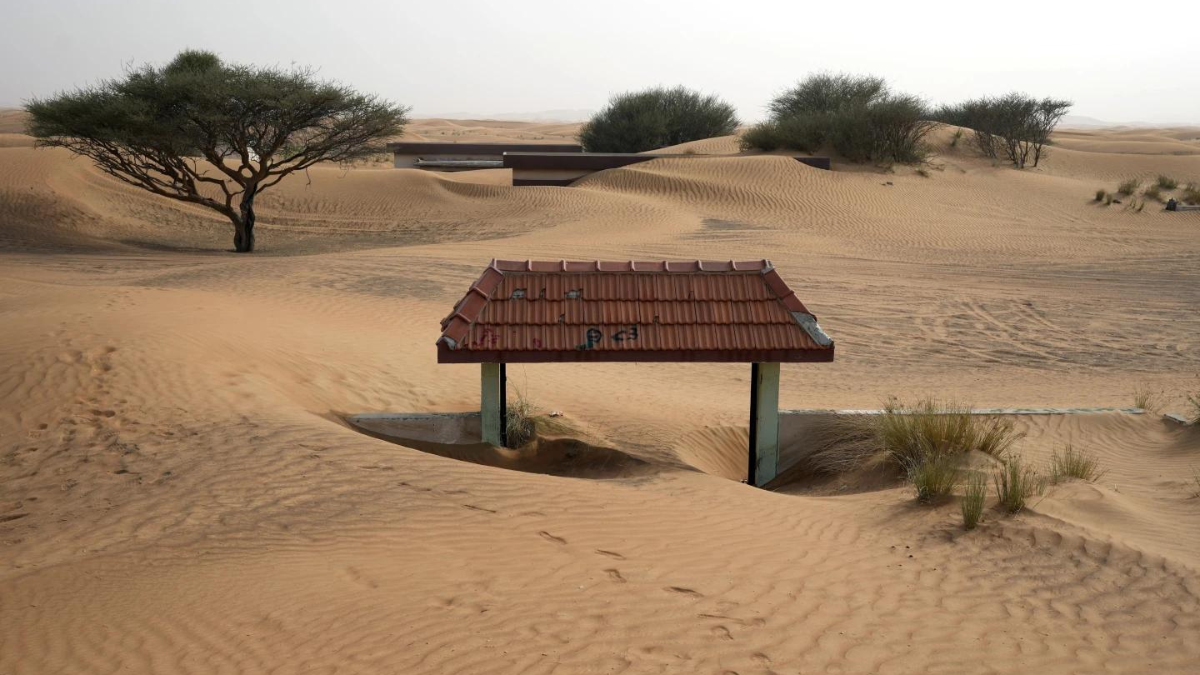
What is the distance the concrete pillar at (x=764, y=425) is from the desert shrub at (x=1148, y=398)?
3.90 meters

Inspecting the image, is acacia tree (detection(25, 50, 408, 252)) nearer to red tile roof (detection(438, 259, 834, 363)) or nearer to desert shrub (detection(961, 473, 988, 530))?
red tile roof (detection(438, 259, 834, 363))

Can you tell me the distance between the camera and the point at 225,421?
824 centimetres

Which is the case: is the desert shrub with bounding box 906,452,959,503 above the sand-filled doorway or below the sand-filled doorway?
above

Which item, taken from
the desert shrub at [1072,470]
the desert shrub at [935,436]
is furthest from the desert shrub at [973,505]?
the desert shrub at [935,436]

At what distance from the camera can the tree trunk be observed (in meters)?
25.6

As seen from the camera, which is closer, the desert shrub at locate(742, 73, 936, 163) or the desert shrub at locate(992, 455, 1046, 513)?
the desert shrub at locate(992, 455, 1046, 513)

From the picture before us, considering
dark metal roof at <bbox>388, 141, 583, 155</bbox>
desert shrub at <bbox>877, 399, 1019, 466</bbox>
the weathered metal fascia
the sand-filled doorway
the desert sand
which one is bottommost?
the sand-filled doorway

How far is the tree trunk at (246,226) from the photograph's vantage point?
25.6 metres

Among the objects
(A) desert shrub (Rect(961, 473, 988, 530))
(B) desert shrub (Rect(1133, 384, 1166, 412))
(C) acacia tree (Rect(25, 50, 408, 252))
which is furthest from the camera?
(C) acacia tree (Rect(25, 50, 408, 252))

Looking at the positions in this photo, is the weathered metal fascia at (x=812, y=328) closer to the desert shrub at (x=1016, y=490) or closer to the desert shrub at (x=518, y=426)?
the desert shrub at (x=1016, y=490)

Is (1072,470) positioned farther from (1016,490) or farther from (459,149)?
(459,149)

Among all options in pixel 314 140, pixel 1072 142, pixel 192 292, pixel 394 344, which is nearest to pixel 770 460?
pixel 394 344

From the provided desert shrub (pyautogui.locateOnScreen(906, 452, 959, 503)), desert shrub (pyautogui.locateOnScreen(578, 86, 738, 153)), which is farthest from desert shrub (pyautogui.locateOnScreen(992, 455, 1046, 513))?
desert shrub (pyautogui.locateOnScreen(578, 86, 738, 153))

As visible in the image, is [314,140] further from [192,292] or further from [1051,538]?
[1051,538]
